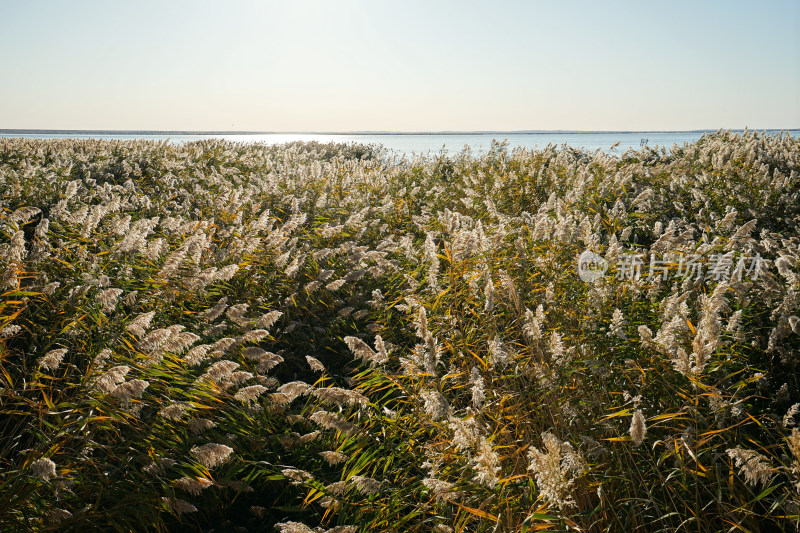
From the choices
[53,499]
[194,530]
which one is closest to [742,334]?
[194,530]

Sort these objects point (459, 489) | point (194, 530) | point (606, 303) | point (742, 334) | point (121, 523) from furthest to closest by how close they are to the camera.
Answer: point (606, 303), point (194, 530), point (742, 334), point (121, 523), point (459, 489)

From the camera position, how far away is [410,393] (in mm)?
2982

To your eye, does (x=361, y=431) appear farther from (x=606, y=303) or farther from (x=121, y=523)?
(x=606, y=303)

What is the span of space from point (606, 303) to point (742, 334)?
0.68 meters

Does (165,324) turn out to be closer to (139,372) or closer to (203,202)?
(139,372)

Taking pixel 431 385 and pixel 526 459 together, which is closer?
pixel 526 459

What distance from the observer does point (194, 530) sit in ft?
8.89

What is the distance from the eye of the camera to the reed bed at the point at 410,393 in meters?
2.22

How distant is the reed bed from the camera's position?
2.22m

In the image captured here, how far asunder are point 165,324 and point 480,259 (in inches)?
91.1

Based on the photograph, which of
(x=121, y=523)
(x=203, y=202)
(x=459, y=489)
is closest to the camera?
(x=459, y=489)

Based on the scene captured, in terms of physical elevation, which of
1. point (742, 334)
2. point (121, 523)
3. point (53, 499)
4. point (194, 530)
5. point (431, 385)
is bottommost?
point (194, 530)

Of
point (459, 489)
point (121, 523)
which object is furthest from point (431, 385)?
point (121, 523)

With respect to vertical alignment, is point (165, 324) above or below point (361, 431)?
above
